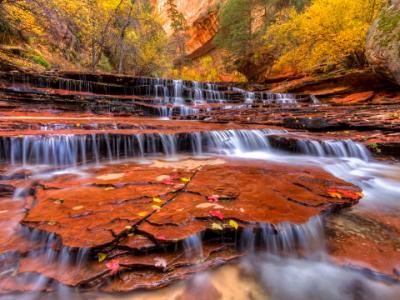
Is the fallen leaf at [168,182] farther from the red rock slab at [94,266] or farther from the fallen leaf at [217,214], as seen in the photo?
the red rock slab at [94,266]

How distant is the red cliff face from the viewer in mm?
40969

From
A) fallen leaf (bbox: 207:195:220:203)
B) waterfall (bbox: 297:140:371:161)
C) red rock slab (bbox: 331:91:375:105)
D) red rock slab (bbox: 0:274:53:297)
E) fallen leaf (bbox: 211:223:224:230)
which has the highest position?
red rock slab (bbox: 331:91:375:105)

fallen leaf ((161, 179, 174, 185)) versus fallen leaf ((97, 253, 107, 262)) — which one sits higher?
fallen leaf ((161, 179, 174, 185))

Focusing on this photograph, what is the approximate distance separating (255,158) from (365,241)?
347 centimetres

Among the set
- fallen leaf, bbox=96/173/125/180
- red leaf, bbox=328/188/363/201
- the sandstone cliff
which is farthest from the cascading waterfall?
the sandstone cliff

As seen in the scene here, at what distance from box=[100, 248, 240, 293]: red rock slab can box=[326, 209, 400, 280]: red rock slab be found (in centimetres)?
121

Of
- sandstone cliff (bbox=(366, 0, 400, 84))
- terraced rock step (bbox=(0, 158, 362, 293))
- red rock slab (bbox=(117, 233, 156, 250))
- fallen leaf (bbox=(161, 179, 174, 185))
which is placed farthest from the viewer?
sandstone cliff (bbox=(366, 0, 400, 84))

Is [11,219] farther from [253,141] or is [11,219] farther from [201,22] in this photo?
[201,22]

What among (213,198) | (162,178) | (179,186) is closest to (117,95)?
(162,178)

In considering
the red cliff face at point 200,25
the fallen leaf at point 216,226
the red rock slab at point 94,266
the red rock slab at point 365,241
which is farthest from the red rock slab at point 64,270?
the red cliff face at point 200,25

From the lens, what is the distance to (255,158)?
5.78 m

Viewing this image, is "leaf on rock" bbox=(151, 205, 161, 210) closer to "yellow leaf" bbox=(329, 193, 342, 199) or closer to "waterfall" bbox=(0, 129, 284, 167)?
"yellow leaf" bbox=(329, 193, 342, 199)

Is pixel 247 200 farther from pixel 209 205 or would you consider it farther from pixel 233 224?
pixel 233 224

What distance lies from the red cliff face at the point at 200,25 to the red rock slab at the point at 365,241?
43.8 metres
